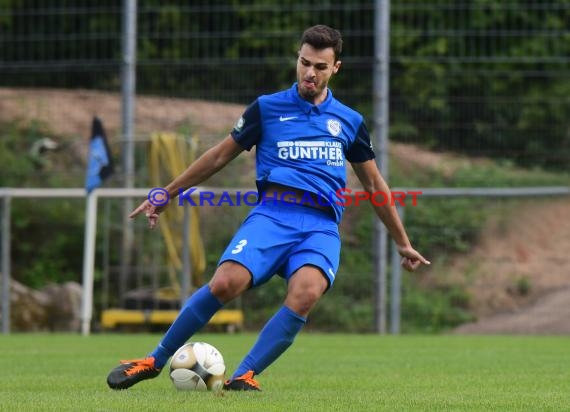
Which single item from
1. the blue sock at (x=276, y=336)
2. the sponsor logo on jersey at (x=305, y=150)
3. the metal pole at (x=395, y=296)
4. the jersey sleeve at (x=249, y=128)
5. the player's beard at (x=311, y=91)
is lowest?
the metal pole at (x=395, y=296)

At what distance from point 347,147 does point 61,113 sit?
1028 cm

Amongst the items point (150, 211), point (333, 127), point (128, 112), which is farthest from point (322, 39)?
point (128, 112)

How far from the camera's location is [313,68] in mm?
6371

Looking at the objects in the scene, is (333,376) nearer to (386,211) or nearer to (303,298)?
(386,211)

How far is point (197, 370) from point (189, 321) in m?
0.29

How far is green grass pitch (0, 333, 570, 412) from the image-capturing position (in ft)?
19.2

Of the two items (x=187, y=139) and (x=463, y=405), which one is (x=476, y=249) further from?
(x=463, y=405)

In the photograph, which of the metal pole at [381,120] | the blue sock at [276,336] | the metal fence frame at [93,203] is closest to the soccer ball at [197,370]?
the blue sock at [276,336]

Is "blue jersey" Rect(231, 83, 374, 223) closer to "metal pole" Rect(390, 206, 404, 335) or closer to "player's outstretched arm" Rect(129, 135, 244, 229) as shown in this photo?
"player's outstretched arm" Rect(129, 135, 244, 229)

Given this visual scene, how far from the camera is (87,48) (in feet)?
54.5

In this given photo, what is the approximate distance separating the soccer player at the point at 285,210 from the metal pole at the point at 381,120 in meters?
7.71

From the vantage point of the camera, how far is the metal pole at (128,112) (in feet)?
49.2

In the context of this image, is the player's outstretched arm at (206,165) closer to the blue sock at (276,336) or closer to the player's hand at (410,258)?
the blue sock at (276,336)

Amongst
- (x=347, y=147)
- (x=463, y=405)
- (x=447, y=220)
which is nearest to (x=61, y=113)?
(x=447, y=220)
